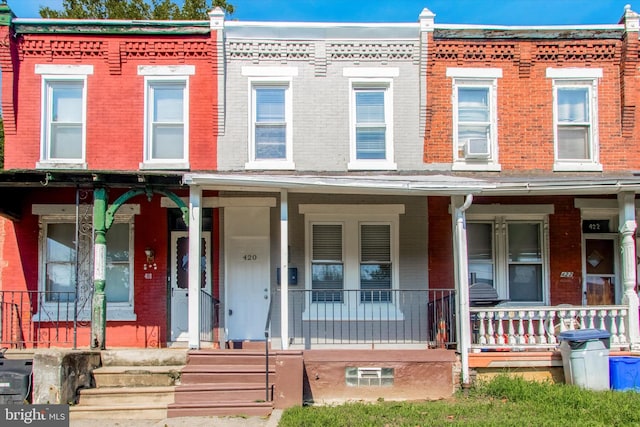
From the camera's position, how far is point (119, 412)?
326 inches

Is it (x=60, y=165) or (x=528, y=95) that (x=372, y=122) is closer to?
(x=528, y=95)

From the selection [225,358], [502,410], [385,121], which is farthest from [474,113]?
[225,358]

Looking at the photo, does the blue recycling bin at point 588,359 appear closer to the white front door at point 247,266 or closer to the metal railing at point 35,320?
the white front door at point 247,266

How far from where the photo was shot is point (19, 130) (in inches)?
449

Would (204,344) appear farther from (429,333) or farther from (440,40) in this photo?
(440,40)

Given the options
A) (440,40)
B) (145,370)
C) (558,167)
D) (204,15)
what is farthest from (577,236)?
(204,15)

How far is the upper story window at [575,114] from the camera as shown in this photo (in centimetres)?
1191

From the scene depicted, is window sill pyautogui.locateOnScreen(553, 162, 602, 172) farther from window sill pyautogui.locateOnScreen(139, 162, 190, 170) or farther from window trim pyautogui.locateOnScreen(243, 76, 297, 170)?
window sill pyautogui.locateOnScreen(139, 162, 190, 170)

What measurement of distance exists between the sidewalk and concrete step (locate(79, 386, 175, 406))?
453 mm

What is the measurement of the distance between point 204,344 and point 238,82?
519 cm

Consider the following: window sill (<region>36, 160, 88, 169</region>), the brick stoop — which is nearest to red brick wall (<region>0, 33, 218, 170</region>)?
window sill (<region>36, 160, 88, 169</region>)

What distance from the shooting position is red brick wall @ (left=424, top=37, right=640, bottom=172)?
38.8 feet

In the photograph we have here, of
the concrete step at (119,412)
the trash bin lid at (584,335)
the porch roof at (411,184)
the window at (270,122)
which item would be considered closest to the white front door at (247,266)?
the window at (270,122)

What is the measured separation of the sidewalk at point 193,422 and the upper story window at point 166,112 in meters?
5.26
